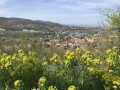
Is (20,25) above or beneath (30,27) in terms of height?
above

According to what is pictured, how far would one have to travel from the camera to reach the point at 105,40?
7133 mm

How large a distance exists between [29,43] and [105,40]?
503cm

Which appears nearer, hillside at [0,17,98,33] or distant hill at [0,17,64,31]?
hillside at [0,17,98,33]

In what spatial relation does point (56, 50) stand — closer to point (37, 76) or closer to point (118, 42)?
point (118, 42)

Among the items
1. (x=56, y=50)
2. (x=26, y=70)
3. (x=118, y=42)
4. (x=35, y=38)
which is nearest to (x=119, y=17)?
(x=118, y=42)

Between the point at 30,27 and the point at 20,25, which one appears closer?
the point at 30,27

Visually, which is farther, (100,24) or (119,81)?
(100,24)

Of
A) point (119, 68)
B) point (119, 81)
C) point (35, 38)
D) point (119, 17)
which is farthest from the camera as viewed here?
point (35, 38)

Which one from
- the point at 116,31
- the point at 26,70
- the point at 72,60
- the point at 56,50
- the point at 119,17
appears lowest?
the point at 56,50

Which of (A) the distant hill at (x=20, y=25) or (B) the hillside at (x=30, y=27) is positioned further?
(A) the distant hill at (x=20, y=25)

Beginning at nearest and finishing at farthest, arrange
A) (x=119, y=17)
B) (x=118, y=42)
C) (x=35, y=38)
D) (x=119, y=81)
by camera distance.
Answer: (x=119, y=81)
(x=119, y=17)
(x=118, y=42)
(x=35, y=38)

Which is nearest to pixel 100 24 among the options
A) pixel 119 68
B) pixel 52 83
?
pixel 119 68

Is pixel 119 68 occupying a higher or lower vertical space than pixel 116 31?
lower

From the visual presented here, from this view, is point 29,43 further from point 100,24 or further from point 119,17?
point 119,17
